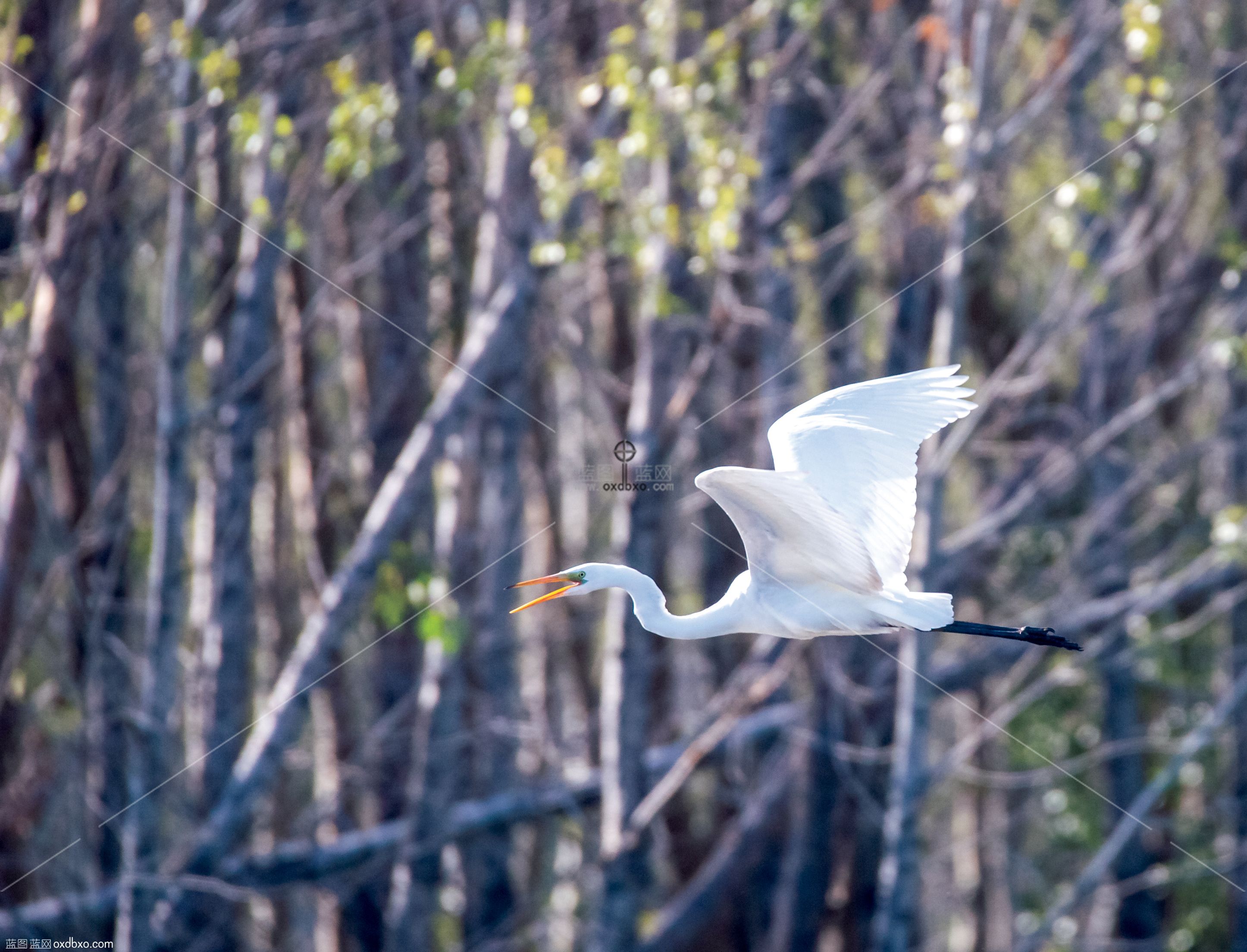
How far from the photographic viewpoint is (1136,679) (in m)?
10.2

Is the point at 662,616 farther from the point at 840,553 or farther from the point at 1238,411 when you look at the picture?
the point at 1238,411

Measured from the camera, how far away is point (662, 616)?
12.7ft

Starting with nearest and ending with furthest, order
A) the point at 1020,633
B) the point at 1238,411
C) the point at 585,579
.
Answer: the point at 585,579 → the point at 1020,633 → the point at 1238,411

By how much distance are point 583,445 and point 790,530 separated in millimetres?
6496

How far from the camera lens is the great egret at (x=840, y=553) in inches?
150

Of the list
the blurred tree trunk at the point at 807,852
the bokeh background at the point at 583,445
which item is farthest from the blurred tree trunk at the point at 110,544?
the blurred tree trunk at the point at 807,852

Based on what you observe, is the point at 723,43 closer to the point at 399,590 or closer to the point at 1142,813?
the point at 399,590

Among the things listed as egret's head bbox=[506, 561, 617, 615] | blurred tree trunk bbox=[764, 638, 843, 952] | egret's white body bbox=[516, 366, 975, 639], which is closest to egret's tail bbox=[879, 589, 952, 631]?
egret's white body bbox=[516, 366, 975, 639]

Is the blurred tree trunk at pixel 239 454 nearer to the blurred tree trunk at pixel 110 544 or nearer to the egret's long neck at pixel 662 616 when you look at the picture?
the blurred tree trunk at pixel 110 544

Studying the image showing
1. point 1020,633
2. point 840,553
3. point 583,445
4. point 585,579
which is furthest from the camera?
point 583,445

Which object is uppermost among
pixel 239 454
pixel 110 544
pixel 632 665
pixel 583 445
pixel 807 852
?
pixel 583 445

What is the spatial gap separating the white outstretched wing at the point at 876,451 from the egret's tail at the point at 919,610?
9 cm

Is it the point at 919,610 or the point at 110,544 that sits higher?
the point at 110,544

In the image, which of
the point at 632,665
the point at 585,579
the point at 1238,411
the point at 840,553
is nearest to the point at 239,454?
the point at 632,665
